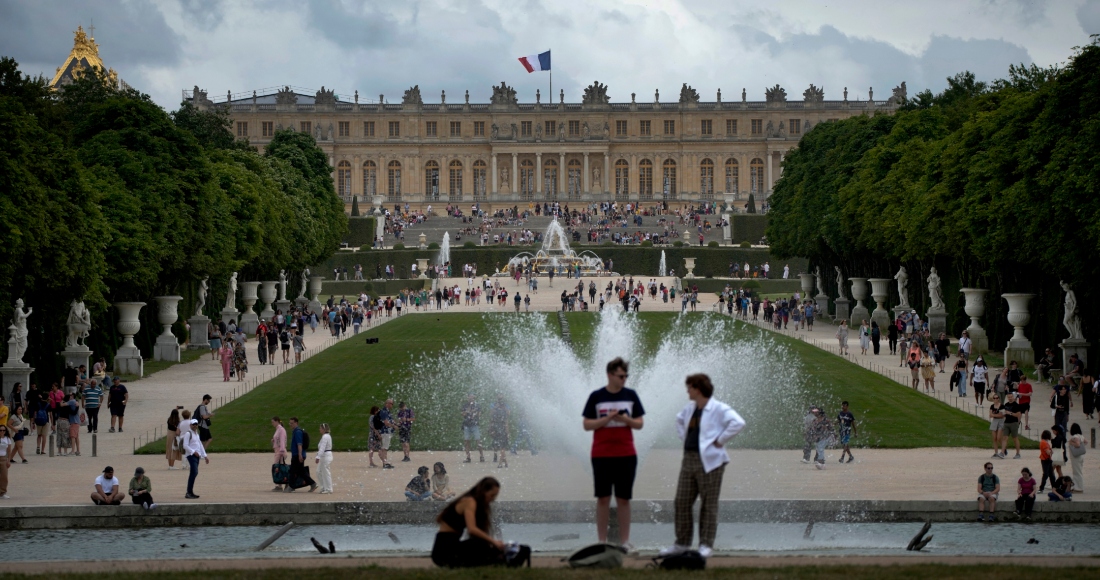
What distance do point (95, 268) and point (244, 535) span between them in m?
17.2

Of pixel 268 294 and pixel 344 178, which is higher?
pixel 344 178

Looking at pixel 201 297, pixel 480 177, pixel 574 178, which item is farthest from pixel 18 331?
pixel 574 178

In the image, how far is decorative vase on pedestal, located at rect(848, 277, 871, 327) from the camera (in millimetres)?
58281

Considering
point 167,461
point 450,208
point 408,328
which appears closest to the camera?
point 167,461

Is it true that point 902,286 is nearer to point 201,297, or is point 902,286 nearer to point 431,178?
point 201,297

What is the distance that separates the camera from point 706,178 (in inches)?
5389

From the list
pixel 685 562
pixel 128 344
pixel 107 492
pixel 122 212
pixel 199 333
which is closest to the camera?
pixel 685 562

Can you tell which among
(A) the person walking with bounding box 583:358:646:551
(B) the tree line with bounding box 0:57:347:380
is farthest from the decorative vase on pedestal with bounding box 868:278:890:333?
(A) the person walking with bounding box 583:358:646:551

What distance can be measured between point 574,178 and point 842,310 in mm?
77655

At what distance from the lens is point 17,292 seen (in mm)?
31656

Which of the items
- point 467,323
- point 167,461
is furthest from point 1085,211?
point 467,323

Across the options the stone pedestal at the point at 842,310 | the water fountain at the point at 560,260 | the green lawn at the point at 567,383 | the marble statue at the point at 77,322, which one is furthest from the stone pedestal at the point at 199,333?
the water fountain at the point at 560,260

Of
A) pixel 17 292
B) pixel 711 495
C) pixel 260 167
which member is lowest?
pixel 711 495

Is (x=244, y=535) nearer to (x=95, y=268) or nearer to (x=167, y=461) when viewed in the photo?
(x=167, y=461)
